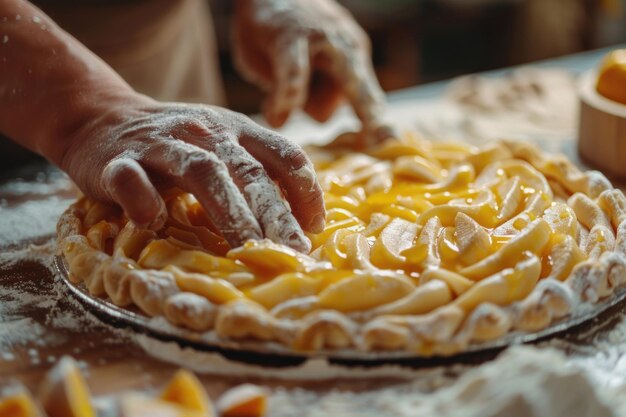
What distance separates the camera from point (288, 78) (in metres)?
2.71

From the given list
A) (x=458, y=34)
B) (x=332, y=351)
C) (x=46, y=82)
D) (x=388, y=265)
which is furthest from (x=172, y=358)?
(x=458, y=34)

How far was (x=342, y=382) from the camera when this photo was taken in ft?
4.72

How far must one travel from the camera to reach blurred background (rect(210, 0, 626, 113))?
640 centimetres

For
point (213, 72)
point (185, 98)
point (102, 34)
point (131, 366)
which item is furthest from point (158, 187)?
point (213, 72)

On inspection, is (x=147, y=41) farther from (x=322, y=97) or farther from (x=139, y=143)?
(x=139, y=143)

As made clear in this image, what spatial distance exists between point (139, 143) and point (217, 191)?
0.90 feet

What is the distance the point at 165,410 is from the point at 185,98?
9.20ft

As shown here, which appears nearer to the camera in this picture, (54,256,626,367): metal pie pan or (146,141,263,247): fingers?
(54,256,626,367): metal pie pan

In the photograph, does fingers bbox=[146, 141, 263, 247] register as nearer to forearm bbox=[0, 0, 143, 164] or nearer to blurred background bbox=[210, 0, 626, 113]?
forearm bbox=[0, 0, 143, 164]

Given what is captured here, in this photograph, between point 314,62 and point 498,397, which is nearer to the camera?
point 498,397

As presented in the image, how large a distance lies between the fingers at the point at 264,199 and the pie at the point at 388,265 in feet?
0.17

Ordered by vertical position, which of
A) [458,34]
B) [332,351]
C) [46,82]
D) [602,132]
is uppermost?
[46,82]

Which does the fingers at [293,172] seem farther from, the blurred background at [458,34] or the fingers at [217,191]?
the blurred background at [458,34]

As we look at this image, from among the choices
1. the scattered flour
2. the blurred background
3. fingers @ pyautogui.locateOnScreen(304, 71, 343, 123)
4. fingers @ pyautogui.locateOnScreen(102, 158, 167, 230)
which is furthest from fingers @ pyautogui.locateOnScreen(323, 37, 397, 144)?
the blurred background
